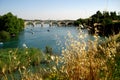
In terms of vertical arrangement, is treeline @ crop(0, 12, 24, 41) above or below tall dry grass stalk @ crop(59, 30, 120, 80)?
below

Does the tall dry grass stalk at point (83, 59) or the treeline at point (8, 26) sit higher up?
the tall dry grass stalk at point (83, 59)

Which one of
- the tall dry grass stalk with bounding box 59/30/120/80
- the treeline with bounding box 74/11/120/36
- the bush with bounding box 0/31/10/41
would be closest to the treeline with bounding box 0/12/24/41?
the bush with bounding box 0/31/10/41

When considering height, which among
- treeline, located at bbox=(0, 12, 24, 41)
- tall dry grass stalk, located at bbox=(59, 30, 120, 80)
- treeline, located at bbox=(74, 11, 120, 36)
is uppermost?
treeline, located at bbox=(74, 11, 120, 36)

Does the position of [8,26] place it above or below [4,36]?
above

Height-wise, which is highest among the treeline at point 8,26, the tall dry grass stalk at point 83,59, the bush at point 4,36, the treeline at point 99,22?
the treeline at point 99,22

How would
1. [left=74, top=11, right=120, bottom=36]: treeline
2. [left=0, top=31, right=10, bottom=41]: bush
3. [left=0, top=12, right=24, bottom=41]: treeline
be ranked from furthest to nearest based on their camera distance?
[left=0, top=12, right=24, bottom=41]: treeline < [left=0, top=31, right=10, bottom=41]: bush < [left=74, top=11, right=120, bottom=36]: treeline

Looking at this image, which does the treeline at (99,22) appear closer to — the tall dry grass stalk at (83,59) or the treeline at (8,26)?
the tall dry grass stalk at (83,59)

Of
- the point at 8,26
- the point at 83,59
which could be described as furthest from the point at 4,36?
the point at 83,59

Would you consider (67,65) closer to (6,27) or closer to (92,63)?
(92,63)

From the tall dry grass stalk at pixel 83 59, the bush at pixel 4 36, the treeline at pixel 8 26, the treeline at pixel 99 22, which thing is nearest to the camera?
the tall dry grass stalk at pixel 83 59

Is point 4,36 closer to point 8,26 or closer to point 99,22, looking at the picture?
point 8,26

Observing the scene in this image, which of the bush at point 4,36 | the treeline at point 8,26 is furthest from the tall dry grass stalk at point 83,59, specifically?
the treeline at point 8,26

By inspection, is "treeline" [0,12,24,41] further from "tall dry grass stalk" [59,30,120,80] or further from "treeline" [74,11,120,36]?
"tall dry grass stalk" [59,30,120,80]

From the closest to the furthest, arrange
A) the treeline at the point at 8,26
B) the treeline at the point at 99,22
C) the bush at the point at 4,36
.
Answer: the treeline at the point at 99,22
the bush at the point at 4,36
the treeline at the point at 8,26
